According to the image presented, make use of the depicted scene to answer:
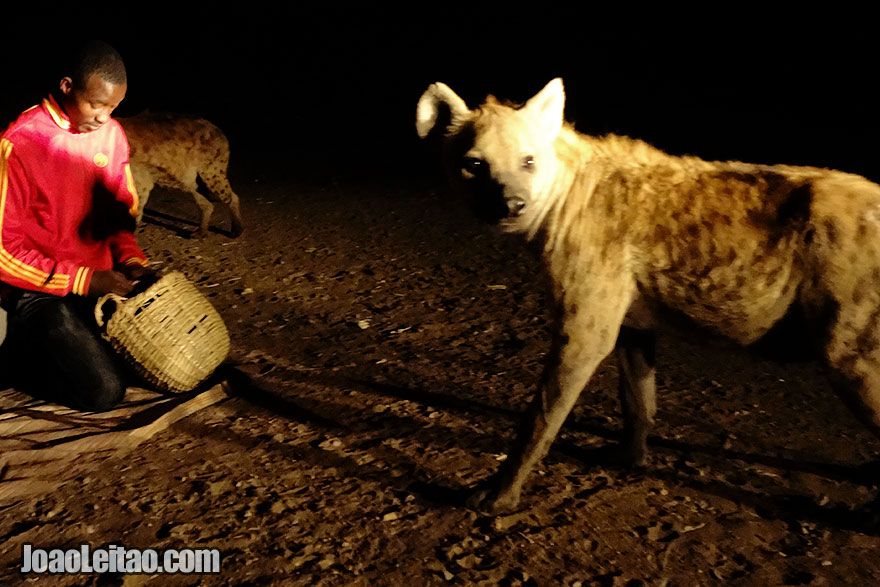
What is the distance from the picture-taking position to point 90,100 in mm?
2207

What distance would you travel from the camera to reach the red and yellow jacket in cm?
229

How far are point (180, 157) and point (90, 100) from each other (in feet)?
7.51

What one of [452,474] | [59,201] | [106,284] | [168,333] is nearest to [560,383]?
[452,474]

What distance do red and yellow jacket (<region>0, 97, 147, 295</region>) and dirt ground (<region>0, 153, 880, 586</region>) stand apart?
2.09 feet

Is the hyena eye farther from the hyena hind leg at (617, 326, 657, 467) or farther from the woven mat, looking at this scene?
the woven mat

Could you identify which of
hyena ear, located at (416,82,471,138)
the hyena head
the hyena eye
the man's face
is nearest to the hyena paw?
the hyena head

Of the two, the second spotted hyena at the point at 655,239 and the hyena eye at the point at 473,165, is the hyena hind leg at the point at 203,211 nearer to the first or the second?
the second spotted hyena at the point at 655,239

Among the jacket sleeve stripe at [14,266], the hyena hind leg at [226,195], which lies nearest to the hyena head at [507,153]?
the jacket sleeve stripe at [14,266]

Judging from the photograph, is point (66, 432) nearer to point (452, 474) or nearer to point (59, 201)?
point (59, 201)

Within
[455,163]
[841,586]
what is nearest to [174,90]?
[455,163]

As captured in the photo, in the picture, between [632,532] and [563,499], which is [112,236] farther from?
[632,532]

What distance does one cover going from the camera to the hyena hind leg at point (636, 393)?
210cm

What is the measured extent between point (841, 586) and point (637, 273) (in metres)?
0.86

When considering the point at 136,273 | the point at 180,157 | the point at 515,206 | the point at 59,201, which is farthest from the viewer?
the point at 180,157
